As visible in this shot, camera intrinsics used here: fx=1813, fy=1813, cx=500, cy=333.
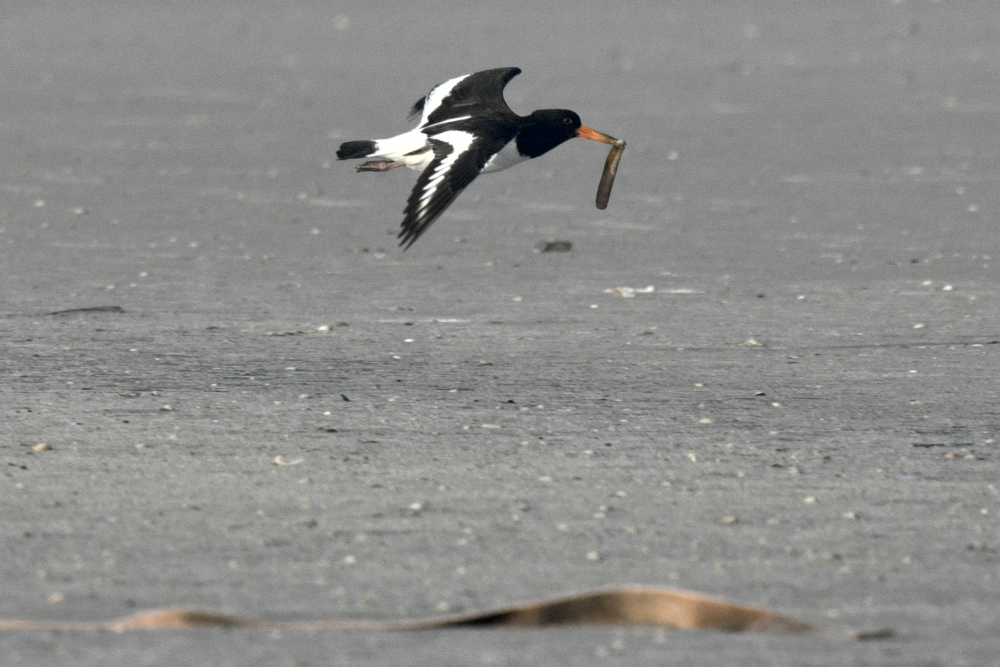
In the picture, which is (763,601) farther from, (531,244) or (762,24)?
(762,24)

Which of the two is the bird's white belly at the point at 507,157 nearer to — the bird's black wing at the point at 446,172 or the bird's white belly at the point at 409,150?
the bird's black wing at the point at 446,172

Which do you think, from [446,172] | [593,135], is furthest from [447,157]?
[593,135]

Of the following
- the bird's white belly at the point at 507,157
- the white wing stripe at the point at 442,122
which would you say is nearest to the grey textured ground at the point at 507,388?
the bird's white belly at the point at 507,157

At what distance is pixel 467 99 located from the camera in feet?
33.3

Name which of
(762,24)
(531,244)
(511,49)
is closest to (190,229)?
(531,244)

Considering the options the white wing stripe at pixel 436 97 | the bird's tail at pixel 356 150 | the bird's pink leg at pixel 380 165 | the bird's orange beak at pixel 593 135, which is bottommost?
the bird's pink leg at pixel 380 165

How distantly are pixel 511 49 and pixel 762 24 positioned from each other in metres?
6.44

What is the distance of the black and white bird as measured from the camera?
8273mm

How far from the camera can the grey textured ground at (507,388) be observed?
4922 millimetres

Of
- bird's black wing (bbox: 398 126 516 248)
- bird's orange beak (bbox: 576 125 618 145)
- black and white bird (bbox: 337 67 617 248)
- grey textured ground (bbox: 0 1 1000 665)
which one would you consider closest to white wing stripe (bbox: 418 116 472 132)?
black and white bird (bbox: 337 67 617 248)

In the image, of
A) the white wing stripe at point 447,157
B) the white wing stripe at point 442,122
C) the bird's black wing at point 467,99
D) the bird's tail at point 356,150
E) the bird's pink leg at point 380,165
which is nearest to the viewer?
the white wing stripe at point 447,157

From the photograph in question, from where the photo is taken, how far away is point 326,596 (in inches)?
191

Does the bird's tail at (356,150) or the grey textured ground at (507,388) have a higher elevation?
the bird's tail at (356,150)

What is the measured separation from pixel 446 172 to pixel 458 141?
57 cm
